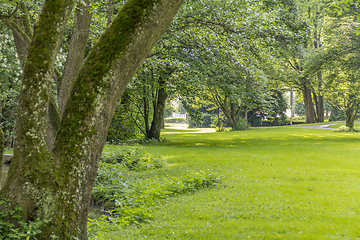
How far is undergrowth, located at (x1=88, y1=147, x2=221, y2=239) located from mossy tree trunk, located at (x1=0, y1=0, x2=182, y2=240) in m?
1.31

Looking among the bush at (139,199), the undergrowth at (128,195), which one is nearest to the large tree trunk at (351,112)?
the undergrowth at (128,195)

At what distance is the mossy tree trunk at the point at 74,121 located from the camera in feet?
10.7

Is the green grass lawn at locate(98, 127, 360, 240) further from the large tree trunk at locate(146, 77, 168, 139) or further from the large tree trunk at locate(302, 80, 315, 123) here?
the large tree trunk at locate(302, 80, 315, 123)

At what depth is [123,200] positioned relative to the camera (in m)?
6.39

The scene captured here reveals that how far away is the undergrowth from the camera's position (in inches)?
209

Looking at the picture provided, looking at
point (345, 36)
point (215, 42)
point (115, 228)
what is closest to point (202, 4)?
point (215, 42)

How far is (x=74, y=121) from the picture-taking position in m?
3.37

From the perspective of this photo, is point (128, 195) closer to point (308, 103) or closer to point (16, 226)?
point (16, 226)

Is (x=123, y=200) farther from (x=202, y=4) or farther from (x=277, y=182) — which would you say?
(x=202, y=4)

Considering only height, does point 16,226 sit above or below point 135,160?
above

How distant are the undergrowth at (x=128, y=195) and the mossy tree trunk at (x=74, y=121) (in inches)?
51.4

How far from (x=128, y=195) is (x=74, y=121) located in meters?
3.64

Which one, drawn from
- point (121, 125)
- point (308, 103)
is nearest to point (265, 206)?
point (121, 125)

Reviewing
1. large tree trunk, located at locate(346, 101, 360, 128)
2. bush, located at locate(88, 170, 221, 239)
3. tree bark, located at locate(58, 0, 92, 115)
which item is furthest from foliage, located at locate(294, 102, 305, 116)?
tree bark, located at locate(58, 0, 92, 115)
